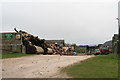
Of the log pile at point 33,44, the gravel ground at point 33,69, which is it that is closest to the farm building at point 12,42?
the log pile at point 33,44

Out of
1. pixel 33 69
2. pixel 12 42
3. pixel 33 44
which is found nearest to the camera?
pixel 33 69

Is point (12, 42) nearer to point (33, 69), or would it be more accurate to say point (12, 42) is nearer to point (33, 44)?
point (33, 44)

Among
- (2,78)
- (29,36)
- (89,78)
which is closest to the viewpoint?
(89,78)

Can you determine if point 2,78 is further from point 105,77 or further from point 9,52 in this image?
point 9,52

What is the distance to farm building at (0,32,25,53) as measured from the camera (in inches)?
981

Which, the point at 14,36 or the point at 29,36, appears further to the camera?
the point at 29,36

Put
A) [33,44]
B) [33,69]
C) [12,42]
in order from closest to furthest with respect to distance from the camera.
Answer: [33,69]
[12,42]
[33,44]

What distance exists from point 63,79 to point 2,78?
2.75 m

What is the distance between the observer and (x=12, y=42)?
990 inches

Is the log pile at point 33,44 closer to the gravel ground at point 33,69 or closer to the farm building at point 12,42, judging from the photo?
the farm building at point 12,42

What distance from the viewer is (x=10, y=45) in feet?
82.1

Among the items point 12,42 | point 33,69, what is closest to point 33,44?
point 12,42

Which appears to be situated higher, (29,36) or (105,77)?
(29,36)

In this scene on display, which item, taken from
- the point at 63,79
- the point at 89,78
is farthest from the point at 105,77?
the point at 63,79
